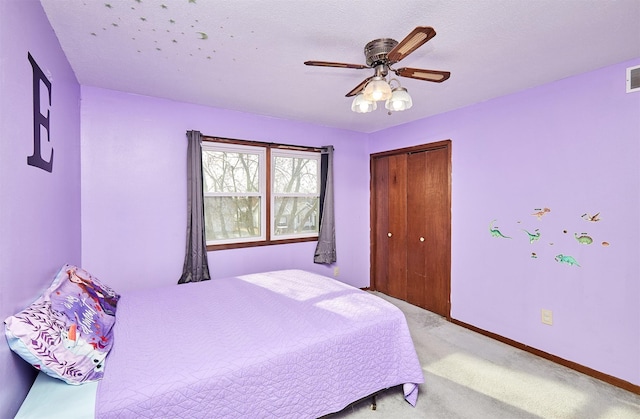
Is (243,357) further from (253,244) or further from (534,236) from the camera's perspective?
(534,236)

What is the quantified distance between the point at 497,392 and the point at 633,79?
2.50 meters

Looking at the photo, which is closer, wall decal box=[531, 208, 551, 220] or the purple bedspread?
the purple bedspread

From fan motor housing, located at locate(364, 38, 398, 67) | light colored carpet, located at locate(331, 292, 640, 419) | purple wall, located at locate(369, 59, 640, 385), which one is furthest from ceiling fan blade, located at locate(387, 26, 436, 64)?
light colored carpet, located at locate(331, 292, 640, 419)

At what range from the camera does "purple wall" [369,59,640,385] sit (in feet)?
7.27

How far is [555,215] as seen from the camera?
8.49ft

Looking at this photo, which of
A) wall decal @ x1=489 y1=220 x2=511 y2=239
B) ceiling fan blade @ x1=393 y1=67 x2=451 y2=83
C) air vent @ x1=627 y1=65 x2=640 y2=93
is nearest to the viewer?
ceiling fan blade @ x1=393 y1=67 x2=451 y2=83

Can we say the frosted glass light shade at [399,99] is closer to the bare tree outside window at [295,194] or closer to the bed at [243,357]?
the bed at [243,357]

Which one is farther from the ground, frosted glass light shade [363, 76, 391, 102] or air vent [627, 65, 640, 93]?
air vent [627, 65, 640, 93]

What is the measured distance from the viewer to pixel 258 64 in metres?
2.25

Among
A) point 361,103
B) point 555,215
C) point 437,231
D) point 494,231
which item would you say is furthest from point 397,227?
point 361,103

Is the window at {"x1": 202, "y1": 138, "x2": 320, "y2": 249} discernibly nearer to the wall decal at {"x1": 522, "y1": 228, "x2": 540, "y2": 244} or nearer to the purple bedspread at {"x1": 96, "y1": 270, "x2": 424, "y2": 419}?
the purple bedspread at {"x1": 96, "y1": 270, "x2": 424, "y2": 419}

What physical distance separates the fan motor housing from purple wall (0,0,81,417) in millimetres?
1656

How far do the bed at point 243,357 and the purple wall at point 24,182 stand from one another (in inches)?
13.9

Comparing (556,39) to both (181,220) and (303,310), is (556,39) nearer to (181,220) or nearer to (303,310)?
(303,310)
